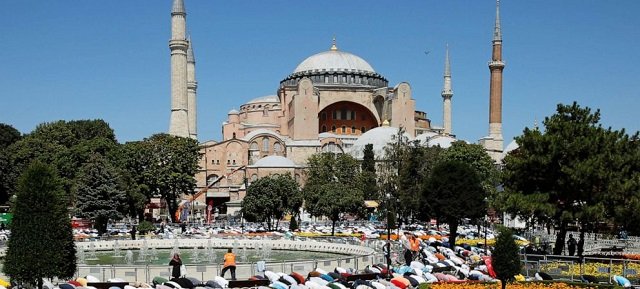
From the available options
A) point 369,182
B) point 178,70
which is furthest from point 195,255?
point 178,70

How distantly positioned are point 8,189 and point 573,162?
37.0m

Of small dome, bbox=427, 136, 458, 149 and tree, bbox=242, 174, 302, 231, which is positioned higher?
small dome, bbox=427, 136, 458, 149

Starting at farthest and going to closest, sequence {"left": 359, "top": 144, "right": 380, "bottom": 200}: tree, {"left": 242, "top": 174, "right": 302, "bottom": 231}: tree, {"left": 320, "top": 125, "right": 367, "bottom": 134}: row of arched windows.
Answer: {"left": 320, "top": 125, "right": 367, "bottom": 134}: row of arched windows
{"left": 359, "top": 144, "right": 380, "bottom": 200}: tree
{"left": 242, "top": 174, "right": 302, "bottom": 231}: tree

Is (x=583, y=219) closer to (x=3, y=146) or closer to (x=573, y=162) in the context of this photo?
(x=573, y=162)

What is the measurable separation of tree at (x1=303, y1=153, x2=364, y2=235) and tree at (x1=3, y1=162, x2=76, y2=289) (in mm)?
19506

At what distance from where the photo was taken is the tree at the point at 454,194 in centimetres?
2259

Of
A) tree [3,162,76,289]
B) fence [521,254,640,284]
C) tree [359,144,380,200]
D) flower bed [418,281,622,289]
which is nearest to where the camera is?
tree [3,162,76,289]

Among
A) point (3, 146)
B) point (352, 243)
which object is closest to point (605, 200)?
point (352, 243)

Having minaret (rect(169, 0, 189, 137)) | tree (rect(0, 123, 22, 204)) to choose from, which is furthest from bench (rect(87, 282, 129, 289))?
minaret (rect(169, 0, 189, 137))

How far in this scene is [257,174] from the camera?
5441cm

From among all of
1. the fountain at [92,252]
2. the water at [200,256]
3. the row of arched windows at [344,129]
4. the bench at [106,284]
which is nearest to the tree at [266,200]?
the water at [200,256]

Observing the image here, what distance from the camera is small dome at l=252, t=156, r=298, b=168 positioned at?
2137 inches

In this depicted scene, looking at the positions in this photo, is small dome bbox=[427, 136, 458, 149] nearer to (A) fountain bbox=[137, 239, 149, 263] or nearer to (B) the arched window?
(B) the arched window

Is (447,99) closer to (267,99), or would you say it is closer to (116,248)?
(267,99)
